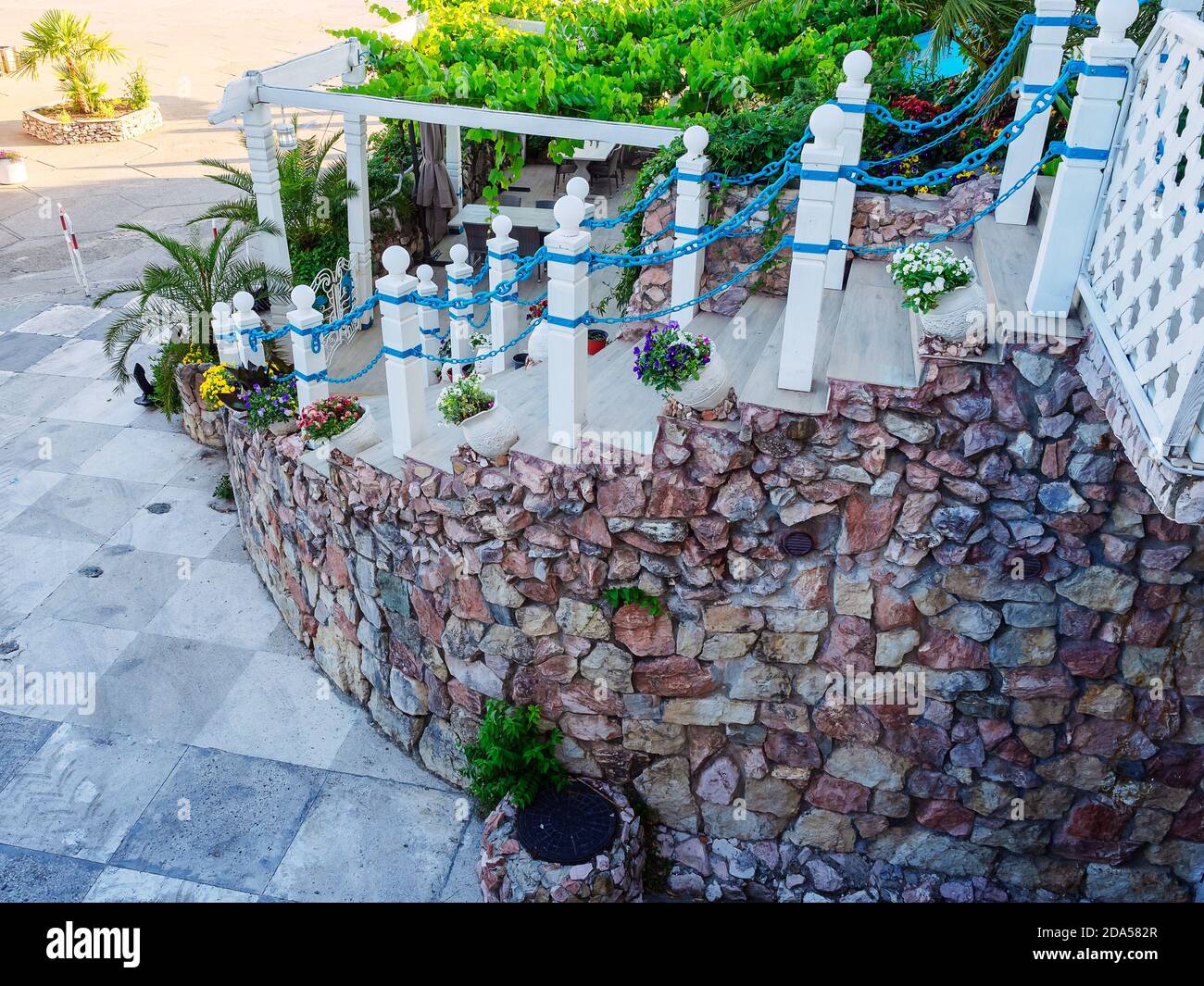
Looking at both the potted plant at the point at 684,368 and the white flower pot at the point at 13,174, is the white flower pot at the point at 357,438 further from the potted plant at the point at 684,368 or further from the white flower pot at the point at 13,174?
the white flower pot at the point at 13,174

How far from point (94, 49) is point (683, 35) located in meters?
15.4

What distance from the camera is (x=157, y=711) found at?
800cm

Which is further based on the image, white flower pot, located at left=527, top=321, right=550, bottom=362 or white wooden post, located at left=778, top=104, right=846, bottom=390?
white flower pot, located at left=527, top=321, right=550, bottom=362

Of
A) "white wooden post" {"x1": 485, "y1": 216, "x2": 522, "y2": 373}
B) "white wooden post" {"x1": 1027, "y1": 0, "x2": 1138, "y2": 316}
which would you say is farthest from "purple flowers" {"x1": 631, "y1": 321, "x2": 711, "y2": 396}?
"white wooden post" {"x1": 485, "y1": 216, "x2": 522, "y2": 373}

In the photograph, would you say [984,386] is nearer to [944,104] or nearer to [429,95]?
[944,104]

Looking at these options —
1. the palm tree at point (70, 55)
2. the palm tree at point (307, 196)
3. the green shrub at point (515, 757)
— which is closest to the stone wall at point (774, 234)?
the green shrub at point (515, 757)

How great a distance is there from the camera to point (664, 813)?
695cm

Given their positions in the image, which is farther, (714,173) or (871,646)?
(714,173)

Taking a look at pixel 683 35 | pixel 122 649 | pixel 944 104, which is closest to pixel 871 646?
pixel 944 104

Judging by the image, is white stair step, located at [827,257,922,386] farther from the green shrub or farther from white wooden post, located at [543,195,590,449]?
the green shrub

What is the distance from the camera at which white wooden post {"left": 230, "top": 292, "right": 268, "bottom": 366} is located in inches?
338

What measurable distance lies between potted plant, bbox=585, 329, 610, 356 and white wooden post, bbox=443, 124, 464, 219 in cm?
524

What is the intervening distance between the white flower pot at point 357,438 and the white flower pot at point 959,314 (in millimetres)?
4151

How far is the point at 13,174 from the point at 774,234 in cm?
1747
